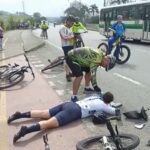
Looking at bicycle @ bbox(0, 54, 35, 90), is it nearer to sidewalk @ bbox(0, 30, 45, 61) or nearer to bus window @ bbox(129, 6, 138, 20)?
sidewalk @ bbox(0, 30, 45, 61)

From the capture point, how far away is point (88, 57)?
9.21m

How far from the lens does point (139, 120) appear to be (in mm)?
7723

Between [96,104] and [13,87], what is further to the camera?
[13,87]

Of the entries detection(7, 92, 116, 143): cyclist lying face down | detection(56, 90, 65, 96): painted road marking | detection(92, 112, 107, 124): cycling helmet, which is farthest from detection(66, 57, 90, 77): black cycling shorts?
detection(92, 112, 107, 124): cycling helmet

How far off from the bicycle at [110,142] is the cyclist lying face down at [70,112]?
1051 mm

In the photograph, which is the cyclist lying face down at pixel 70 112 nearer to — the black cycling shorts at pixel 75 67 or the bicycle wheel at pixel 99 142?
the bicycle wheel at pixel 99 142

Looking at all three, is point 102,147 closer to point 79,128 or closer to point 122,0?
point 79,128

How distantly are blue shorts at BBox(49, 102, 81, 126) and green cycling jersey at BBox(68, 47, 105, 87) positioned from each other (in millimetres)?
1885

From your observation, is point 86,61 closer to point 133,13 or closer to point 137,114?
point 137,114

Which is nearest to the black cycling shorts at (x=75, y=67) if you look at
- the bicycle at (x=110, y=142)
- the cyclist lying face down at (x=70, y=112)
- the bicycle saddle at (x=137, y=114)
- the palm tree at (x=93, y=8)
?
the cyclist lying face down at (x=70, y=112)

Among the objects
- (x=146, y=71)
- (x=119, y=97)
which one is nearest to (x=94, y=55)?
(x=119, y=97)

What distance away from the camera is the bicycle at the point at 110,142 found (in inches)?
222

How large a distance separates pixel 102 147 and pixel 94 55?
3.30 metres

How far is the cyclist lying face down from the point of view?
732 centimetres
